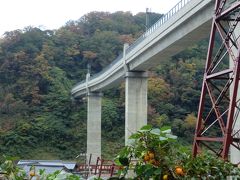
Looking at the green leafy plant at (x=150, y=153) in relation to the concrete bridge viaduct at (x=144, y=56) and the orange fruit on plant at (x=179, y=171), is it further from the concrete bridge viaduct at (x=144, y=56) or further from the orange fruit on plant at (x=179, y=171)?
the concrete bridge viaduct at (x=144, y=56)

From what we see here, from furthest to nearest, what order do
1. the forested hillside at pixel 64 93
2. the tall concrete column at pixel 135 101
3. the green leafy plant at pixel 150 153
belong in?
the forested hillside at pixel 64 93, the tall concrete column at pixel 135 101, the green leafy plant at pixel 150 153

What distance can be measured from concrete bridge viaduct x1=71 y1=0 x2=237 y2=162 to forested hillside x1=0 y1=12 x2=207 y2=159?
21.7 ft

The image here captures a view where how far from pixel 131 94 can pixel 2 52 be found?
34003 mm

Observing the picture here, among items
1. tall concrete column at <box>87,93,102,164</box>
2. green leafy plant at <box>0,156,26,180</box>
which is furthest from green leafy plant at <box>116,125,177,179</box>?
tall concrete column at <box>87,93,102,164</box>

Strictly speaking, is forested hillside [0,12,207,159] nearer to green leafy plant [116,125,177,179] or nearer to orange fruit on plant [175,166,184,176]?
green leafy plant [116,125,177,179]

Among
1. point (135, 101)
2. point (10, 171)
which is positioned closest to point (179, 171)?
point (10, 171)

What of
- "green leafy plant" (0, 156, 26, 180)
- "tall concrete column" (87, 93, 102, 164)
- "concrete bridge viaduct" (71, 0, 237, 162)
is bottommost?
"tall concrete column" (87, 93, 102, 164)

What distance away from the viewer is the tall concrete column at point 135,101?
1230 inches

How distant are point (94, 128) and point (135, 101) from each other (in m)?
14.9

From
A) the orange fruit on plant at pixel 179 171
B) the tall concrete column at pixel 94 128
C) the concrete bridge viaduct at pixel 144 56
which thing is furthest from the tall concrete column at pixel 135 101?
the orange fruit on plant at pixel 179 171

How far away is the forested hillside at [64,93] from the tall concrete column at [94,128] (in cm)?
433

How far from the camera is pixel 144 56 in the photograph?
28.8 m

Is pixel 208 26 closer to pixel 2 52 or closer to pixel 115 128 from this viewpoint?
pixel 115 128

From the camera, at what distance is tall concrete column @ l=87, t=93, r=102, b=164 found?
148 feet
